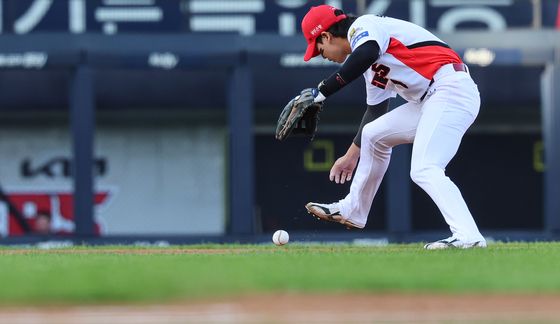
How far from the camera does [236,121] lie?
16375 millimetres

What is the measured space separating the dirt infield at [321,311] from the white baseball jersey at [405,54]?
2.67 m

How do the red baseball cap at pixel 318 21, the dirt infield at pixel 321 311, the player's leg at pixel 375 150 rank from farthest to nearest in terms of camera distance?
1. the player's leg at pixel 375 150
2. the red baseball cap at pixel 318 21
3. the dirt infield at pixel 321 311

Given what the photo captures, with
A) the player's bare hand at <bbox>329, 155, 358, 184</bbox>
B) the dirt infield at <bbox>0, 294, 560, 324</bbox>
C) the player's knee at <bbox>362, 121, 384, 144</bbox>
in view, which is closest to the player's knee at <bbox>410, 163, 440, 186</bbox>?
the player's knee at <bbox>362, 121, 384, 144</bbox>

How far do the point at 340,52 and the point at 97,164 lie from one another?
10.4 meters

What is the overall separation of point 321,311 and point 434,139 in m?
3.00

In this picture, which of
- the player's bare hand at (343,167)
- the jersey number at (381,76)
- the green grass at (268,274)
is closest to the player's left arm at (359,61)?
the jersey number at (381,76)

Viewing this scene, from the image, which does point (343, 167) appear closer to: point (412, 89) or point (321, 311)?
point (412, 89)

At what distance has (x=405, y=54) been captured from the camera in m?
8.59

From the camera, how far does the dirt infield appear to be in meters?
5.46

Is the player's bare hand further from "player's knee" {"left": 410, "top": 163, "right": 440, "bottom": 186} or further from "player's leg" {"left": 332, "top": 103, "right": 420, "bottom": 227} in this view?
"player's knee" {"left": 410, "top": 163, "right": 440, "bottom": 186}

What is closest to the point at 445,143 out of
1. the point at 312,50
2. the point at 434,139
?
the point at 434,139

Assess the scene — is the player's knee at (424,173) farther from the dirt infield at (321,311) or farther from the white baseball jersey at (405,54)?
the dirt infield at (321,311)

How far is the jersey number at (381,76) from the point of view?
8688 millimetres

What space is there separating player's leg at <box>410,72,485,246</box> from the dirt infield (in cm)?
214
